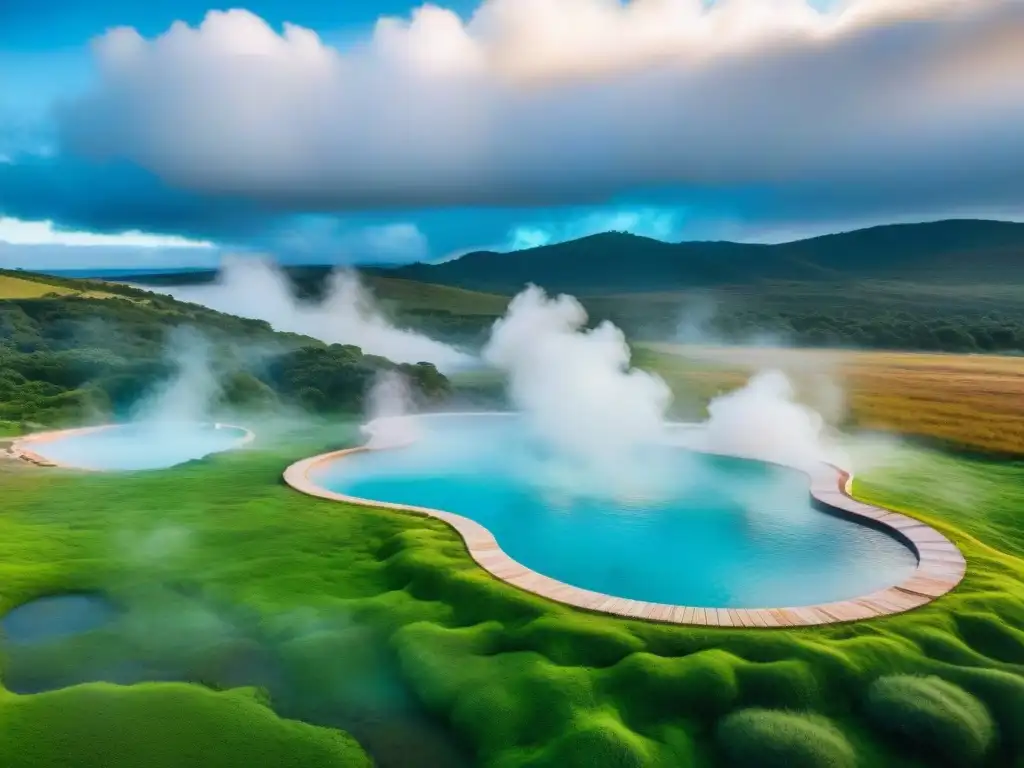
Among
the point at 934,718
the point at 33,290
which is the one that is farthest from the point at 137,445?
the point at 33,290

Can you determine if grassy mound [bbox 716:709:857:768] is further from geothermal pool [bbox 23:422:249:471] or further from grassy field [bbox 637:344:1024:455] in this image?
grassy field [bbox 637:344:1024:455]

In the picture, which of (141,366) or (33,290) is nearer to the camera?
(141,366)

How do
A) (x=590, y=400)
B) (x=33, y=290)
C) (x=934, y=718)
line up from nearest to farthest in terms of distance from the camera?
(x=934, y=718) → (x=590, y=400) → (x=33, y=290)

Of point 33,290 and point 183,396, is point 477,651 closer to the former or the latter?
point 183,396

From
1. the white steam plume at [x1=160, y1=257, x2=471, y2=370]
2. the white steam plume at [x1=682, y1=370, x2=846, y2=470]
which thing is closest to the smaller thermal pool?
the white steam plume at [x1=682, y1=370, x2=846, y2=470]

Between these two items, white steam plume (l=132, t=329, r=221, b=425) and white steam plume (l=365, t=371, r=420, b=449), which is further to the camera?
white steam plume (l=132, t=329, r=221, b=425)

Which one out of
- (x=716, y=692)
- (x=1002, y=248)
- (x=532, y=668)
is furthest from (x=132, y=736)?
(x=1002, y=248)
